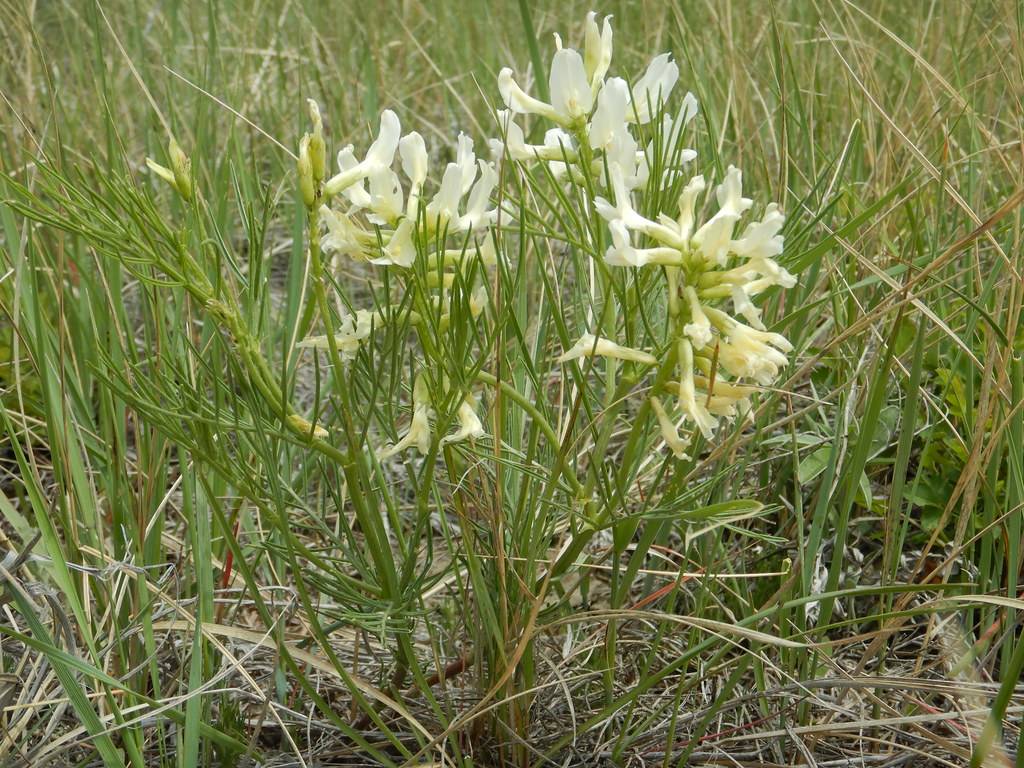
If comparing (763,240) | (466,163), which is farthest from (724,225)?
(466,163)

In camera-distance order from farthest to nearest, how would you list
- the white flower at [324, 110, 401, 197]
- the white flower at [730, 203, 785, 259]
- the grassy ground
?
the grassy ground
the white flower at [324, 110, 401, 197]
the white flower at [730, 203, 785, 259]

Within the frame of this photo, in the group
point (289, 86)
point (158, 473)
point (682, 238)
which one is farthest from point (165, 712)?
point (289, 86)

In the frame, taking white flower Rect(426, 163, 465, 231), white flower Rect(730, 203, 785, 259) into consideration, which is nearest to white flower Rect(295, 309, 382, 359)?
white flower Rect(426, 163, 465, 231)

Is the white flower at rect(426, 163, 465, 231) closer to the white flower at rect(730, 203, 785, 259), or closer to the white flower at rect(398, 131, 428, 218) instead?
the white flower at rect(398, 131, 428, 218)

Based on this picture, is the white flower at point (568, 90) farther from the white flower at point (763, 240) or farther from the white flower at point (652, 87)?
the white flower at point (763, 240)

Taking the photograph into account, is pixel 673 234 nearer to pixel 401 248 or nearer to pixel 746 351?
pixel 746 351

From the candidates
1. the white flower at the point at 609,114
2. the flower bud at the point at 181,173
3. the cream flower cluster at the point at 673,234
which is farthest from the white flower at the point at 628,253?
the flower bud at the point at 181,173

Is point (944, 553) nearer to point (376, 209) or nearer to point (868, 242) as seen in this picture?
point (868, 242)
